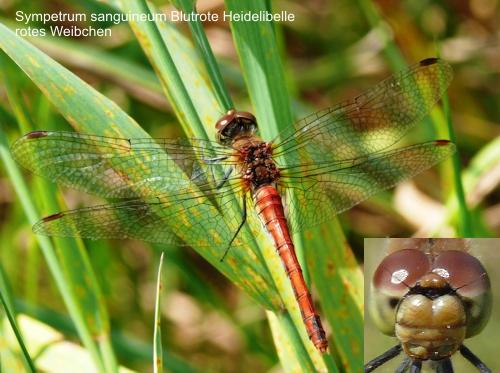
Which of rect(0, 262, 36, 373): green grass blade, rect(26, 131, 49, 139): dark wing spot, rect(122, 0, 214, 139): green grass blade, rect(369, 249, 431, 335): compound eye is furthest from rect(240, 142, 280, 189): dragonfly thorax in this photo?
rect(369, 249, 431, 335): compound eye

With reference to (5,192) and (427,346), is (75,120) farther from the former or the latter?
(5,192)

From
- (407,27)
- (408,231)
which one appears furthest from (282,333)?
(407,27)

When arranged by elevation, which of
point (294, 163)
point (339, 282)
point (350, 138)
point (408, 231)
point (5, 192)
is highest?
point (408, 231)

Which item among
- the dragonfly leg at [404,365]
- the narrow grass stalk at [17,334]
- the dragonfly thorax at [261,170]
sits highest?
the dragonfly thorax at [261,170]

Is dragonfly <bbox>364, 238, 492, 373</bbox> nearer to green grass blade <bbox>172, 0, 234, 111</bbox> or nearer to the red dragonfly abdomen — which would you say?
the red dragonfly abdomen

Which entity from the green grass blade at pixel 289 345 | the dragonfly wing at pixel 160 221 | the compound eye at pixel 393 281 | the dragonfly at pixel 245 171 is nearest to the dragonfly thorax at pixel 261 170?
the dragonfly at pixel 245 171

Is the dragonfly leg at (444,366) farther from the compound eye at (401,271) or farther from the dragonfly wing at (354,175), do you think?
the dragonfly wing at (354,175)
